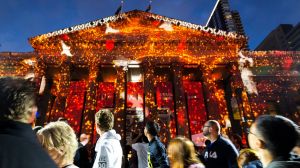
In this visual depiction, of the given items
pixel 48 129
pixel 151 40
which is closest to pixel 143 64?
pixel 151 40

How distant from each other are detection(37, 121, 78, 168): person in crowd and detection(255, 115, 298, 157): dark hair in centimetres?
182

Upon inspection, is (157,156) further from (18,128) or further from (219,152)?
(18,128)

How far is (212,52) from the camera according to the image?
1927cm

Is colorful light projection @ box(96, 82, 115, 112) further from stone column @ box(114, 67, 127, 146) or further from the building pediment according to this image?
the building pediment

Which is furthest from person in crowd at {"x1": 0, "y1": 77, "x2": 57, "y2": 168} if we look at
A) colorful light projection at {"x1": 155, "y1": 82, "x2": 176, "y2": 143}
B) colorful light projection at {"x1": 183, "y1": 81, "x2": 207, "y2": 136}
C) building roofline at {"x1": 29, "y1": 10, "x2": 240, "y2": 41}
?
building roofline at {"x1": 29, "y1": 10, "x2": 240, "y2": 41}

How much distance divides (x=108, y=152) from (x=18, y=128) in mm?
2058

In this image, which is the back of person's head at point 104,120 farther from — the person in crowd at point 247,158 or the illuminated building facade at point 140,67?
the illuminated building facade at point 140,67

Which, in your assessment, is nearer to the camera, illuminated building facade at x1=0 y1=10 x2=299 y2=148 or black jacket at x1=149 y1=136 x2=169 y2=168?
black jacket at x1=149 y1=136 x2=169 y2=168

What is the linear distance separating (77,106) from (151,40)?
8.16 meters

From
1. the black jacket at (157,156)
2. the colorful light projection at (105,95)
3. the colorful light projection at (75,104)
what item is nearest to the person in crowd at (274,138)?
the black jacket at (157,156)

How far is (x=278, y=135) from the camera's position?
2.03 m

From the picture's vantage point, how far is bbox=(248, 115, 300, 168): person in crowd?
6.48 ft

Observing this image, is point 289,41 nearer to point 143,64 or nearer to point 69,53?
point 143,64

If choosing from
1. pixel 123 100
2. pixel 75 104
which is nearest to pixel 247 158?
pixel 123 100
